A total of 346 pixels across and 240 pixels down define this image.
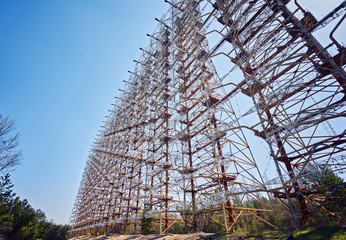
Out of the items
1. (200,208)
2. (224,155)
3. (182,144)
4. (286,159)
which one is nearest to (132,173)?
(182,144)

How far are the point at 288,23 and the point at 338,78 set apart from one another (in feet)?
16.4

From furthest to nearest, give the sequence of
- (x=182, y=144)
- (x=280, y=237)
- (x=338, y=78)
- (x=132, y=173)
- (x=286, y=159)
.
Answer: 1. (x=132, y=173)
2. (x=182, y=144)
3. (x=286, y=159)
4. (x=338, y=78)
5. (x=280, y=237)

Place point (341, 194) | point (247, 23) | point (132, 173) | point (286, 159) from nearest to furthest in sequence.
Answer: point (341, 194) < point (286, 159) < point (247, 23) < point (132, 173)

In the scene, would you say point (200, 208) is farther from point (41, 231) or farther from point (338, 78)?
point (41, 231)

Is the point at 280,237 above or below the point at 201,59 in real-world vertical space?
below

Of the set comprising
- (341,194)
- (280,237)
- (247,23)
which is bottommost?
(280,237)

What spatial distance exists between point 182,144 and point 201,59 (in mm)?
8812

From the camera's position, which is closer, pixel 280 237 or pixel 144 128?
pixel 280 237

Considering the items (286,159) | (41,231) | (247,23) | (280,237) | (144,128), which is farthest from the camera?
(41,231)

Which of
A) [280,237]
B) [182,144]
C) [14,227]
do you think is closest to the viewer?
[280,237]

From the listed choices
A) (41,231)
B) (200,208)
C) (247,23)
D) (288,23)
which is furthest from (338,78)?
(41,231)

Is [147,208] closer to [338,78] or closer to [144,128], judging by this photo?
[144,128]

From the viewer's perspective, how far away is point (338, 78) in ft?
31.7

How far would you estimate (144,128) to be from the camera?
89.1ft
